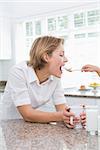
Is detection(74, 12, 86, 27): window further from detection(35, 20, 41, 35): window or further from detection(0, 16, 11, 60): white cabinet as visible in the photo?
detection(0, 16, 11, 60): white cabinet

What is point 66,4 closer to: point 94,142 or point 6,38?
point 6,38

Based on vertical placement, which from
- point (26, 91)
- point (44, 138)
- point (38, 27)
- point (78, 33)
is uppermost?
point (38, 27)

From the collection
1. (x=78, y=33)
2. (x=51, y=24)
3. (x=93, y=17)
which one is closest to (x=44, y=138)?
(x=93, y=17)

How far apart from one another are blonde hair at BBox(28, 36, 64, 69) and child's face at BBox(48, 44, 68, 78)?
0.03 metres

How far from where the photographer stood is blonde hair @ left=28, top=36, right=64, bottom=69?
5.52 ft

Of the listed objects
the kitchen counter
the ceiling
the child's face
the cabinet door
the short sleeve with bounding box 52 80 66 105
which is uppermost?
the ceiling

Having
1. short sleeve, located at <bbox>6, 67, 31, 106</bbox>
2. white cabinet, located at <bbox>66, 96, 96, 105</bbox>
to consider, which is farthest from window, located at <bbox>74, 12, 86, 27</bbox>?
short sleeve, located at <bbox>6, 67, 31, 106</bbox>

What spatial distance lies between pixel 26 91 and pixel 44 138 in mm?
458

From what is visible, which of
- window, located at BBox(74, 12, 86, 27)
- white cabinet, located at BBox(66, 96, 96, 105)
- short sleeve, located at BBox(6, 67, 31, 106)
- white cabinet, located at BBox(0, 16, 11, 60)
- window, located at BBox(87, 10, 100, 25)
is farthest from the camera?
white cabinet, located at BBox(0, 16, 11, 60)

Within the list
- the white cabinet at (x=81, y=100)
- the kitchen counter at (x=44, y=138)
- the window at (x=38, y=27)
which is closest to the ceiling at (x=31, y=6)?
the window at (x=38, y=27)

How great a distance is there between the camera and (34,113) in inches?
62.7

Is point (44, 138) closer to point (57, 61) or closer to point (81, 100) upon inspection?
point (57, 61)

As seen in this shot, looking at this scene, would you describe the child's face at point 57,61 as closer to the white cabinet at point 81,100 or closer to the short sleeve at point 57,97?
the short sleeve at point 57,97

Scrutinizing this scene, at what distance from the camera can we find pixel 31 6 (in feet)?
17.8
